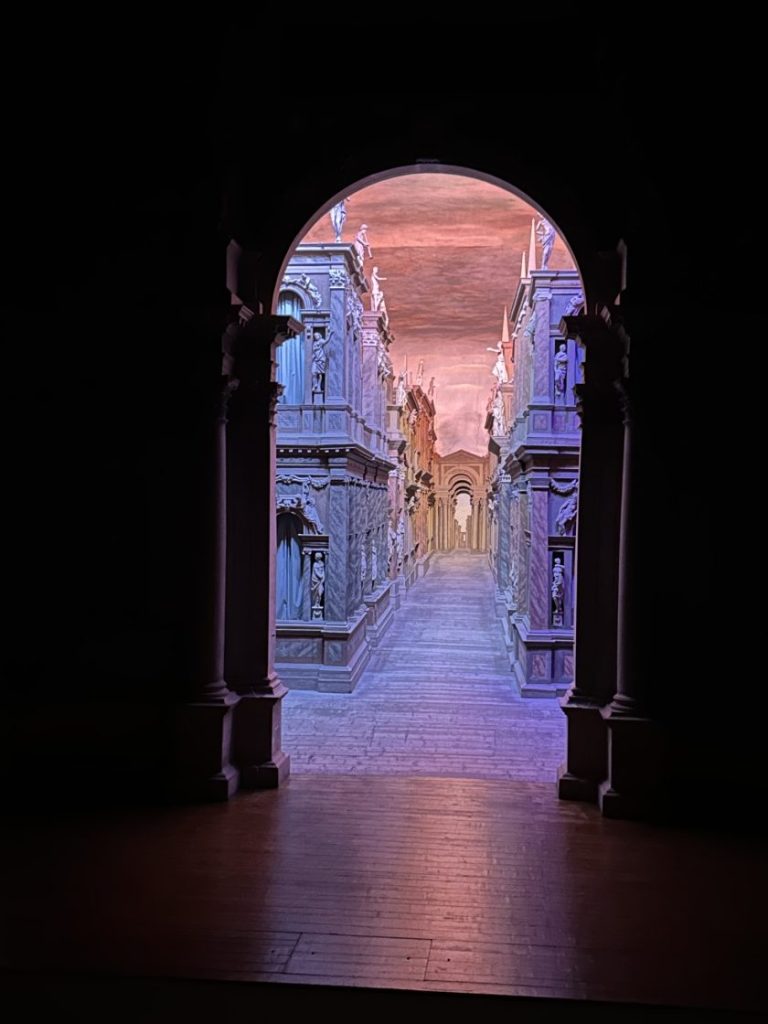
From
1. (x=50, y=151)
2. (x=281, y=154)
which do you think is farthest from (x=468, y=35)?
(x=50, y=151)

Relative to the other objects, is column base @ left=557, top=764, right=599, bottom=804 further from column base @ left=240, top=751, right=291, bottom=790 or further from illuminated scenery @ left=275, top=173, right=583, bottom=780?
illuminated scenery @ left=275, top=173, right=583, bottom=780

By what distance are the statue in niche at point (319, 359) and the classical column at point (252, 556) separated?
7.12 m

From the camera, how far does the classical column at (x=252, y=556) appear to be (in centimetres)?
584

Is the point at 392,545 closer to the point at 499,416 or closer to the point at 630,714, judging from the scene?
the point at 499,416

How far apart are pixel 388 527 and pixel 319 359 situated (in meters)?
8.11

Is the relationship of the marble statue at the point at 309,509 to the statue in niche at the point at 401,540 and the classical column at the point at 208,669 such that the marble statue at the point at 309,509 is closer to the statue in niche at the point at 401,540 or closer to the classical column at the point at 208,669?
the classical column at the point at 208,669

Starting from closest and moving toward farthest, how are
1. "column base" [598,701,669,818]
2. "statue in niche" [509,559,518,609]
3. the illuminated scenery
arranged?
"column base" [598,701,669,818] → the illuminated scenery → "statue in niche" [509,559,518,609]

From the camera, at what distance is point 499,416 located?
949 inches

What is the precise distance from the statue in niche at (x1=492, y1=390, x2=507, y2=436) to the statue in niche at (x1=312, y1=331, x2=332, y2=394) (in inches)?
387

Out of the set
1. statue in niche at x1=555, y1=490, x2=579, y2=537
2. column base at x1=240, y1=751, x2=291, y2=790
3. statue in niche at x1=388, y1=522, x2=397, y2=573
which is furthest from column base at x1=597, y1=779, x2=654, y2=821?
statue in niche at x1=388, y1=522, x2=397, y2=573

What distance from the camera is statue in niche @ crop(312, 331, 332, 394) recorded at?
1299cm

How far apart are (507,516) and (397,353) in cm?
1358

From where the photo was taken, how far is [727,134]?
512 centimetres

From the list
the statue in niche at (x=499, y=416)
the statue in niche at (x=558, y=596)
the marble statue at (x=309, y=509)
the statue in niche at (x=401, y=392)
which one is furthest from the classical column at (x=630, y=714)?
the statue in niche at (x=401, y=392)
